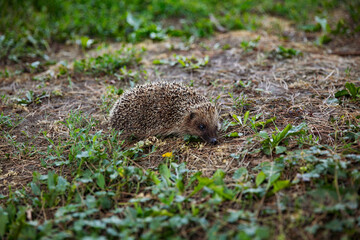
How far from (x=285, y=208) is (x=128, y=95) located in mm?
3024

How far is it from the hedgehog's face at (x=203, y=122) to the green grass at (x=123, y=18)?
Answer: 4.15m

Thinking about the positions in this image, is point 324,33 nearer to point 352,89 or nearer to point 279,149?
point 352,89

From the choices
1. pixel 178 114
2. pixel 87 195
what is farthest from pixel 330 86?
pixel 87 195

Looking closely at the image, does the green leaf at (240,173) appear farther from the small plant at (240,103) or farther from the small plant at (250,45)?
the small plant at (250,45)

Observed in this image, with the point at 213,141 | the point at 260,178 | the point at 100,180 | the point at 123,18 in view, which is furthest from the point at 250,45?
the point at 100,180

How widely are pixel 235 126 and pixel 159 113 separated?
1.21 meters

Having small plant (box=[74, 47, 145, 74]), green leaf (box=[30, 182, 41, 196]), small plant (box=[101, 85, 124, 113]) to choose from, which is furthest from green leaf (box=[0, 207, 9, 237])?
small plant (box=[74, 47, 145, 74])

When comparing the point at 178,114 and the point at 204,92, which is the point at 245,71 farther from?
the point at 178,114

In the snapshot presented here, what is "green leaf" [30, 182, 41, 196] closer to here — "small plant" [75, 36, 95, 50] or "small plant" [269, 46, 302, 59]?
"small plant" [75, 36, 95, 50]

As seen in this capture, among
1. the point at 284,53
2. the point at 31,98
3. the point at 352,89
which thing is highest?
the point at 284,53

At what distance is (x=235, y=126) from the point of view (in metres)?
4.71

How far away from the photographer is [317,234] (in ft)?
8.75

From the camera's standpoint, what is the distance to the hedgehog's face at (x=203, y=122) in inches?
179

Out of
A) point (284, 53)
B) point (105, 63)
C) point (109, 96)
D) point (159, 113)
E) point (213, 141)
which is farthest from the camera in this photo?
point (284, 53)
